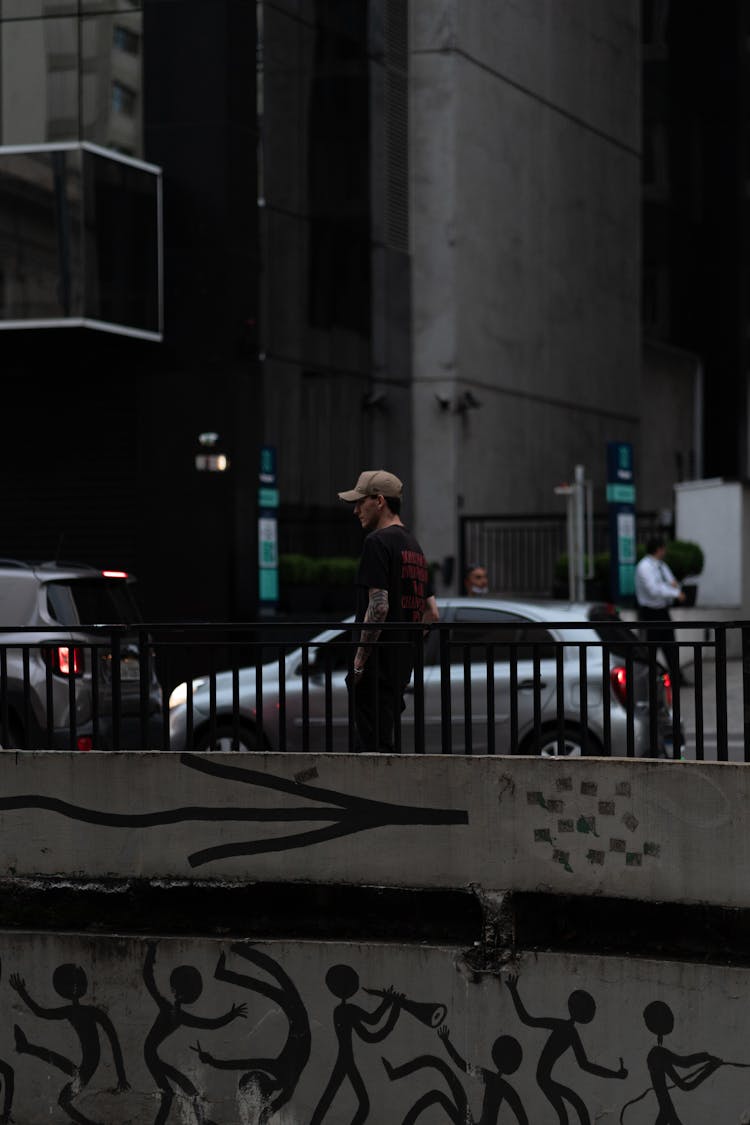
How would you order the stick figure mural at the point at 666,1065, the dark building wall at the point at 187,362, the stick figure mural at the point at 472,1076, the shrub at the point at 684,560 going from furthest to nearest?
the shrub at the point at 684,560 < the dark building wall at the point at 187,362 < the stick figure mural at the point at 472,1076 < the stick figure mural at the point at 666,1065

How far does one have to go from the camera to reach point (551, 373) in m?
32.1

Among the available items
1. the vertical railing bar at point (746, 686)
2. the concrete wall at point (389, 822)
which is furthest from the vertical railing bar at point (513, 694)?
the vertical railing bar at point (746, 686)

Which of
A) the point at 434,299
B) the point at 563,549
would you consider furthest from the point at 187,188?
the point at 563,549

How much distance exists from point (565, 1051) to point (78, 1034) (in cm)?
196

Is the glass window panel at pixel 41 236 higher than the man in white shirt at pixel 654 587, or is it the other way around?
the glass window panel at pixel 41 236

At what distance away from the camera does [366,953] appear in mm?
7184

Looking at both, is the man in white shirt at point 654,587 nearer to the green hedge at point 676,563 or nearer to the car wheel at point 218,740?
the green hedge at point 676,563

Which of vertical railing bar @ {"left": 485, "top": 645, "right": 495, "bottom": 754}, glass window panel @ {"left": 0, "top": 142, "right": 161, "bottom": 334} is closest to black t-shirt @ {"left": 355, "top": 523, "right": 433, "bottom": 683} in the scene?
vertical railing bar @ {"left": 485, "top": 645, "right": 495, "bottom": 754}

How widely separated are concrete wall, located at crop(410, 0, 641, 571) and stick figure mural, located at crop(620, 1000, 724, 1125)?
21773 mm

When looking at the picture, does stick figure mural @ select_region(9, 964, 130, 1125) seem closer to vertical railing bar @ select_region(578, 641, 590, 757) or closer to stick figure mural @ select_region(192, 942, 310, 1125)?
stick figure mural @ select_region(192, 942, 310, 1125)

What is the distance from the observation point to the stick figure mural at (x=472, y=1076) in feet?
22.8

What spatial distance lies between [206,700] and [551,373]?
24282 mm

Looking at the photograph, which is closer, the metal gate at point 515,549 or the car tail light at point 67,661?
the car tail light at point 67,661

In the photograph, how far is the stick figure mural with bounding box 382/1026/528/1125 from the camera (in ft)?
22.8
